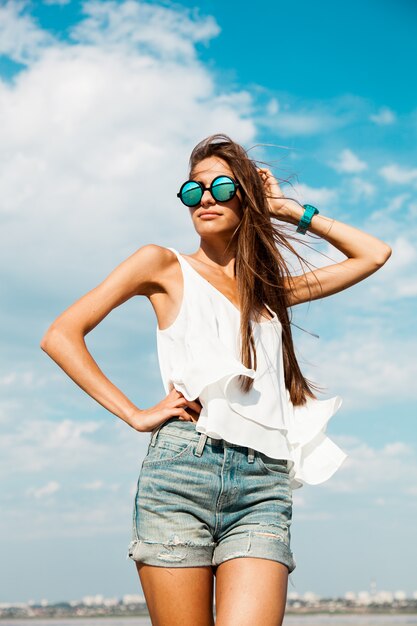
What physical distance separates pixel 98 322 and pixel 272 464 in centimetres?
109

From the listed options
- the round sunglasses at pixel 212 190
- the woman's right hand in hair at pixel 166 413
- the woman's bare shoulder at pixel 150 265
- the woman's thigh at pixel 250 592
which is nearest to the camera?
the woman's thigh at pixel 250 592

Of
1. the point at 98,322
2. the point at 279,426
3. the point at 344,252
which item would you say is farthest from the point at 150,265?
the point at 344,252

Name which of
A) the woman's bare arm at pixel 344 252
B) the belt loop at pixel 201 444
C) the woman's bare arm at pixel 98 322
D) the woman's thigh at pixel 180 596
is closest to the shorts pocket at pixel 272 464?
the belt loop at pixel 201 444

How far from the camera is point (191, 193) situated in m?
4.31

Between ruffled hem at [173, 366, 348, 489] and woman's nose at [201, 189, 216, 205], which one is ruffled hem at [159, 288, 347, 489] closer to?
ruffled hem at [173, 366, 348, 489]

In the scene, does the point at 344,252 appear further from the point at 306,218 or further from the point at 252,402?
the point at 252,402

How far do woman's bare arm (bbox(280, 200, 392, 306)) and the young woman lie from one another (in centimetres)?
3

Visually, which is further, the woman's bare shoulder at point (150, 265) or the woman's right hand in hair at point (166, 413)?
the woman's bare shoulder at point (150, 265)

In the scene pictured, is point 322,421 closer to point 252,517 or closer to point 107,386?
point 252,517

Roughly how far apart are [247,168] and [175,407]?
1435mm

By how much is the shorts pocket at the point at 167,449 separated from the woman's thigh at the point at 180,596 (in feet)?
1.53

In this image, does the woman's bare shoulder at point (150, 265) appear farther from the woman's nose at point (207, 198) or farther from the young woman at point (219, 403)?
the woman's nose at point (207, 198)

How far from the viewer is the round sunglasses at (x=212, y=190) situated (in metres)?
4.28

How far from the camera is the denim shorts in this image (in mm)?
3574
